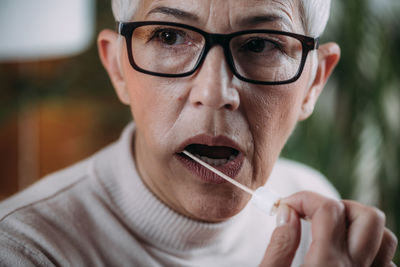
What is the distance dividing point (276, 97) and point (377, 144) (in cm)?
130

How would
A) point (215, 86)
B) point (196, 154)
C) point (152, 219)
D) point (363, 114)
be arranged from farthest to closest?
point (363, 114), point (152, 219), point (196, 154), point (215, 86)

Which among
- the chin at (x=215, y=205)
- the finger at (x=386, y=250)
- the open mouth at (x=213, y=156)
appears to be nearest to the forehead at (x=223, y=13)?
the open mouth at (x=213, y=156)

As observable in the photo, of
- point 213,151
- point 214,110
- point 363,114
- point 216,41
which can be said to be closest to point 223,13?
point 216,41

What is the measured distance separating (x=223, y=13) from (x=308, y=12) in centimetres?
25

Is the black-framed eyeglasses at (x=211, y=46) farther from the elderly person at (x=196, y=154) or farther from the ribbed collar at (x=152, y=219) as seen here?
the ribbed collar at (x=152, y=219)

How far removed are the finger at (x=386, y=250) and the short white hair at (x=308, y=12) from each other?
19.8 inches

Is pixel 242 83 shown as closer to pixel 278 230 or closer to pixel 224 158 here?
pixel 224 158

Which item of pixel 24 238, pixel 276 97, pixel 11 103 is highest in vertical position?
pixel 276 97

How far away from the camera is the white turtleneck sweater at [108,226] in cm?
87

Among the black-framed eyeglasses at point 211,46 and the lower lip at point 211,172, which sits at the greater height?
the black-framed eyeglasses at point 211,46

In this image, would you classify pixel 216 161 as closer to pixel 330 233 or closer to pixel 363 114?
pixel 330 233

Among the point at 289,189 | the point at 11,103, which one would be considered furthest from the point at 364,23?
the point at 11,103

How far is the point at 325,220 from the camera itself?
725mm

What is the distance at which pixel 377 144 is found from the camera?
6.59ft
